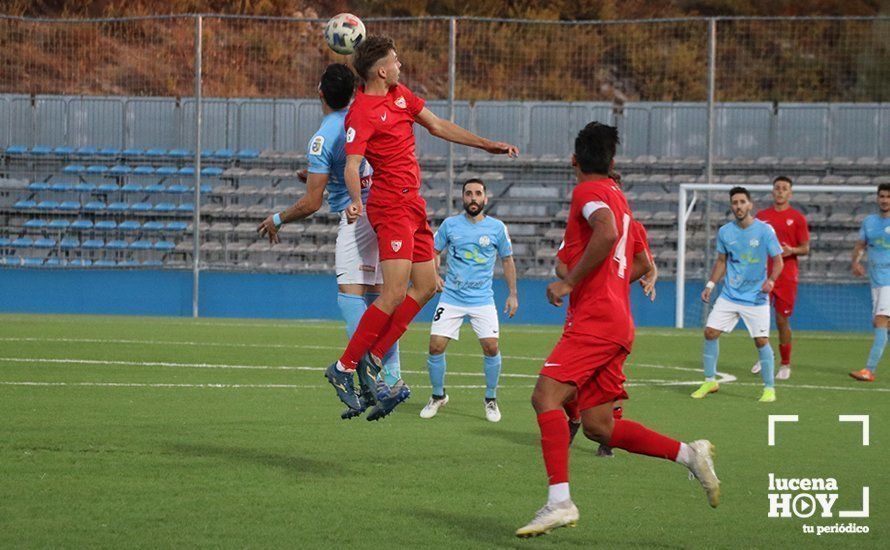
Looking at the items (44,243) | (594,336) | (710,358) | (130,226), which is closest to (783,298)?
(710,358)

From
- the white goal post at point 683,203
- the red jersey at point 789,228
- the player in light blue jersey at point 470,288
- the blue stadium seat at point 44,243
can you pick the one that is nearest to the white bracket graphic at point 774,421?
the player in light blue jersey at point 470,288

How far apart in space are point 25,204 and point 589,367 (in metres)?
21.3

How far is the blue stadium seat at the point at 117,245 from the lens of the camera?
24.4 m

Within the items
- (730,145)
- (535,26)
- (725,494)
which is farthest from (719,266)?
(730,145)

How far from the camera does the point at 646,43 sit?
2756 cm

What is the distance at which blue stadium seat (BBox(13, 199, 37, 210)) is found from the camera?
2517 cm

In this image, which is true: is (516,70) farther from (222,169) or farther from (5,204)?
(5,204)

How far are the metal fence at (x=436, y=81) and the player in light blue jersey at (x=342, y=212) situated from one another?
1612 cm

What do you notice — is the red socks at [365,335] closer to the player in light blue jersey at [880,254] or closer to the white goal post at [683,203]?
the player in light blue jersey at [880,254]

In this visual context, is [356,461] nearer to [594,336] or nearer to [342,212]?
[342,212]

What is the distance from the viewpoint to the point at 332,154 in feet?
27.0

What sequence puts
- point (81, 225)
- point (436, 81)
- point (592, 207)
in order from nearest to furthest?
1. point (592, 207)
2. point (81, 225)
3. point (436, 81)

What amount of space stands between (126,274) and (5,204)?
3.17 meters

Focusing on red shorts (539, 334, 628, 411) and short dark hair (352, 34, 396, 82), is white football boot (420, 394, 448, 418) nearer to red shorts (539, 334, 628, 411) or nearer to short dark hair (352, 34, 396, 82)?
short dark hair (352, 34, 396, 82)
